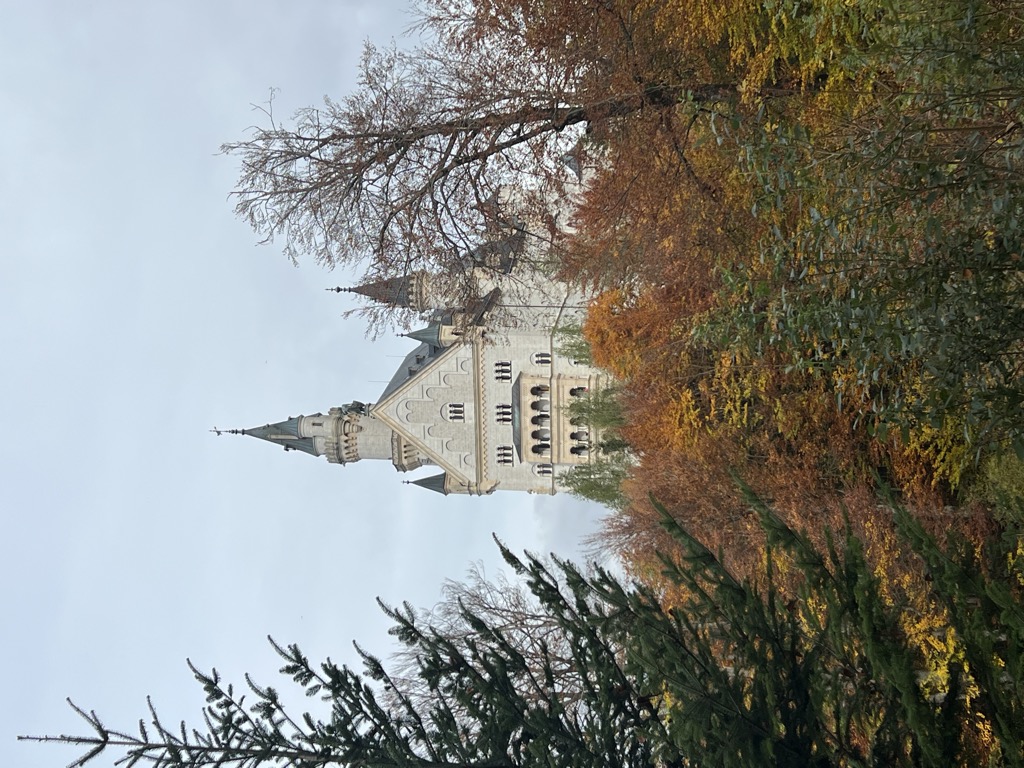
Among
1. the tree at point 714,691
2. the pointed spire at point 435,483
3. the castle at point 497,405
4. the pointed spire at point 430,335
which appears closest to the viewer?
the tree at point 714,691

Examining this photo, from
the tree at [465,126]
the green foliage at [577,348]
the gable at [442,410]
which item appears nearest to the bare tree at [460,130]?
the tree at [465,126]

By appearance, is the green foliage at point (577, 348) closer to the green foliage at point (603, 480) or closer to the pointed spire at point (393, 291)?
the green foliage at point (603, 480)

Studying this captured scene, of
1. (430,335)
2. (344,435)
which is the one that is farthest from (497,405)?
(344,435)

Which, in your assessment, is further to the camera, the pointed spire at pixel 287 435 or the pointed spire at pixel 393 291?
the pointed spire at pixel 287 435

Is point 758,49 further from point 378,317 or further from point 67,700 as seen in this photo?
point 67,700

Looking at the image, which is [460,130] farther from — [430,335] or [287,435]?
[287,435]

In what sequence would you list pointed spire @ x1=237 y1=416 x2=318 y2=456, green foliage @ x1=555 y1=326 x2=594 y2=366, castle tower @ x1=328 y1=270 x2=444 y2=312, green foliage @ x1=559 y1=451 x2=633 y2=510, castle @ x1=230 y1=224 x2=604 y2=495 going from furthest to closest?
pointed spire @ x1=237 y1=416 x2=318 y2=456 < castle @ x1=230 y1=224 x2=604 y2=495 < green foliage @ x1=559 y1=451 x2=633 y2=510 < green foliage @ x1=555 y1=326 x2=594 y2=366 < castle tower @ x1=328 y1=270 x2=444 y2=312

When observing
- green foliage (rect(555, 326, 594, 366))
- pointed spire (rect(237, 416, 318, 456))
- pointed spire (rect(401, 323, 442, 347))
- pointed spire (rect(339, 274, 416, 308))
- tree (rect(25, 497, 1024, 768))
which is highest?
pointed spire (rect(401, 323, 442, 347))

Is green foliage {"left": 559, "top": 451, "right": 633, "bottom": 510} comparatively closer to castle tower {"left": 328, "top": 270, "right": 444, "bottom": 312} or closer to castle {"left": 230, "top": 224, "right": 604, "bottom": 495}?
castle {"left": 230, "top": 224, "right": 604, "bottom": 495}

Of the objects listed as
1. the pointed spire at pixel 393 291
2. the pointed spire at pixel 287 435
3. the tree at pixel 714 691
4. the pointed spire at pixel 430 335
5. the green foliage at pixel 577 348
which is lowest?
the tree at pixel 714 691

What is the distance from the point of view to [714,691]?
29.1 feet

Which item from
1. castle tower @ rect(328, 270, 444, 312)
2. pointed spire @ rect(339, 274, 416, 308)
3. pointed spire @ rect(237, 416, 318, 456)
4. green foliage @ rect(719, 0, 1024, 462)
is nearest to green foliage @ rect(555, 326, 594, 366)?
castle tower @ rect(328, 270, 444, 312)

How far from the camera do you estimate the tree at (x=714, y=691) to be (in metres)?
8.49

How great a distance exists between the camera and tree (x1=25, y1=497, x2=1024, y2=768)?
27.9 ft
